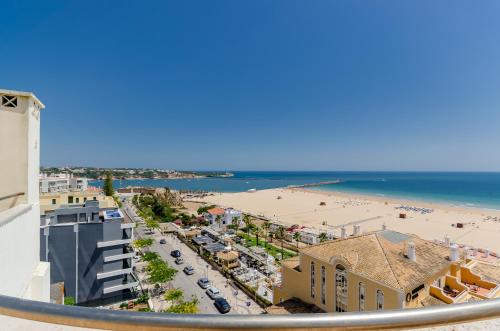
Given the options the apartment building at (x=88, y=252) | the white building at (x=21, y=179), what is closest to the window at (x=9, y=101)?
the white building at (x=21, y=179)

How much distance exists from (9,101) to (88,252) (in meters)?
16.9

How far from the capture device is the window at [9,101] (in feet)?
17.0

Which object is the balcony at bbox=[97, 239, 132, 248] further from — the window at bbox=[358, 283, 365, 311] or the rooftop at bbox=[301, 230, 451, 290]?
the window at bbox=[358, 283, 365, 311]

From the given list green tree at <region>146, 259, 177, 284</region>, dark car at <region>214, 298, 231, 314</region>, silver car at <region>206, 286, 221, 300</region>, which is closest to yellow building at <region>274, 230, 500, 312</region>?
dark car at <region>214, 298, 231, 314</region>

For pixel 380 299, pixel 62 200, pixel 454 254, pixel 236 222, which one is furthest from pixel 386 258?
pixel 236 222

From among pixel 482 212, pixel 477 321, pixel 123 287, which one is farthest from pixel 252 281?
pixel 482 212

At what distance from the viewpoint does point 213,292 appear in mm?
19859

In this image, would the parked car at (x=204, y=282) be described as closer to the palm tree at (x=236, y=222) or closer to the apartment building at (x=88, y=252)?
the apartment building at (x=88, y=252)

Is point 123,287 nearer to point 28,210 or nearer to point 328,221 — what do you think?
point 28,210

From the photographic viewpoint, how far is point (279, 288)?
15.2 metres

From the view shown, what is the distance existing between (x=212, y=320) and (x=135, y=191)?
107 m

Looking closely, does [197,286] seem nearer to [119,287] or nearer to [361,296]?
[119,287]

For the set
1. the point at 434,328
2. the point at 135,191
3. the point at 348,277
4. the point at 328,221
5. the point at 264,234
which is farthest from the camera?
the point at 135,191

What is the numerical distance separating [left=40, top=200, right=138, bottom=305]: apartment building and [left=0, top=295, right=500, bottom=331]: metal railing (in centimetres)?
1990
